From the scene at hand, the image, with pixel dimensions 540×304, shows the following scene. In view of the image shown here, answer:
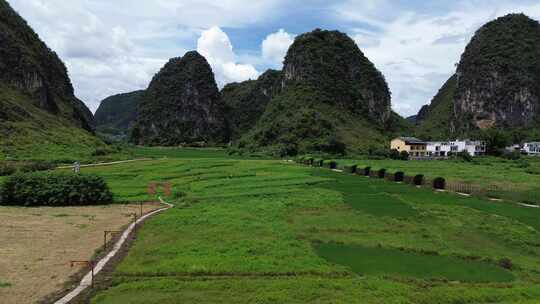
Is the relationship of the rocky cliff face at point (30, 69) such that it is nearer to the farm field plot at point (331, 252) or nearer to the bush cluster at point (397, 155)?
the bush cluster at point (397, 155)

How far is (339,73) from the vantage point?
138125 millimetres

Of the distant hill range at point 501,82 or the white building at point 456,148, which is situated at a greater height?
the distant hill range at point 501,82

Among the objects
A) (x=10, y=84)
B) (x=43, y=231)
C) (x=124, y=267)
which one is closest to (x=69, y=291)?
(x=124, y=267)

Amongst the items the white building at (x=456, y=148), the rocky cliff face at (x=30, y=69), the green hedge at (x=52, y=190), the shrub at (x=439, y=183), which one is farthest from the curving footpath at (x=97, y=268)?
the white building at (x=456, y=148)

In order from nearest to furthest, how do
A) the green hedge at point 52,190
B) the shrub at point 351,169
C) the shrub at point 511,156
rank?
the green hedge at point 52,190 < the shrub at point 351,169 < the shrub at point 511,156

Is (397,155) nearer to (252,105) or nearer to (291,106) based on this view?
(291,106)

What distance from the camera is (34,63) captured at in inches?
3851

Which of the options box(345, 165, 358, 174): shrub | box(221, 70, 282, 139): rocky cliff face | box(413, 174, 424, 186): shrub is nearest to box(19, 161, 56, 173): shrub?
box(345, 165, 358, 174): shrub

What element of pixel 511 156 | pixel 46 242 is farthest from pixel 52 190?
pixel 511 156

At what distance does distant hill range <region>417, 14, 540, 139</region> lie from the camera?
5261 inches

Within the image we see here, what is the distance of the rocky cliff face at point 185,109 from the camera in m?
162

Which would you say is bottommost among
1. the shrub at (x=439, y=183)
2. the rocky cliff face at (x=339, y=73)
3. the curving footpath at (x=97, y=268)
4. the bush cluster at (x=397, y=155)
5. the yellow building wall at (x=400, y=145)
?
the curving footpath at (x=97, y=268)

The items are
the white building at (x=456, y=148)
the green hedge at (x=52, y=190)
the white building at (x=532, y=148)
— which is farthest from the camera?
the white building at (x=532, y=148)

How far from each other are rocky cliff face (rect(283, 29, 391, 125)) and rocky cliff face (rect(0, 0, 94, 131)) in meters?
66.8
